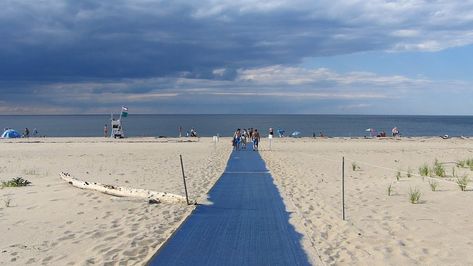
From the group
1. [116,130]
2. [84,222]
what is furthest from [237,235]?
[116,130]

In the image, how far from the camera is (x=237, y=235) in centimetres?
771

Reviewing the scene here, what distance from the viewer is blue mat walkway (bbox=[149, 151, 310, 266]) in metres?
6.49

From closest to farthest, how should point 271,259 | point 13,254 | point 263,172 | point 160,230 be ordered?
point 271,259 < point 13,254 < point 160,230 < point 263,172

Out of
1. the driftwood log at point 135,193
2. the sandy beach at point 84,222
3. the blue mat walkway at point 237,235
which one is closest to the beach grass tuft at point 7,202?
the sandy beach at point 84,222

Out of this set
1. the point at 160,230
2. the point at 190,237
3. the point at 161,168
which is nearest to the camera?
the point at 190,237

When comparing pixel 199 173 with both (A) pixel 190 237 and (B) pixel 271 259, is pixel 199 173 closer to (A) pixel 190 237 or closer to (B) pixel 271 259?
(A) pixel 190 237

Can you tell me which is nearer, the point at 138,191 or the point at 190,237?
the point at 190,237

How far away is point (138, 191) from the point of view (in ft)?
38.0

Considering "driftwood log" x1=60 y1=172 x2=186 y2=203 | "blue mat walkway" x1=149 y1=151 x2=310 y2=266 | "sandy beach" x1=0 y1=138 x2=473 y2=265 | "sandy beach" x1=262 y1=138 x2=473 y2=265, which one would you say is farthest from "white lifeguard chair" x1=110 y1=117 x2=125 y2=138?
"blue mat walkway" x1=149 y1=151 x2=310 y2=266

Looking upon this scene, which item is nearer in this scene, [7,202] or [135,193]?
[7,202]

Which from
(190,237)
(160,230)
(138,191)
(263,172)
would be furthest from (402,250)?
(263,172)

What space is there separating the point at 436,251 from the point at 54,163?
Result: 19681mm

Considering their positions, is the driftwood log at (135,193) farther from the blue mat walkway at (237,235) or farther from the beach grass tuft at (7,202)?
the beach grass tuft at (7,202)

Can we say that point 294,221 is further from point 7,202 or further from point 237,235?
point 7,202
